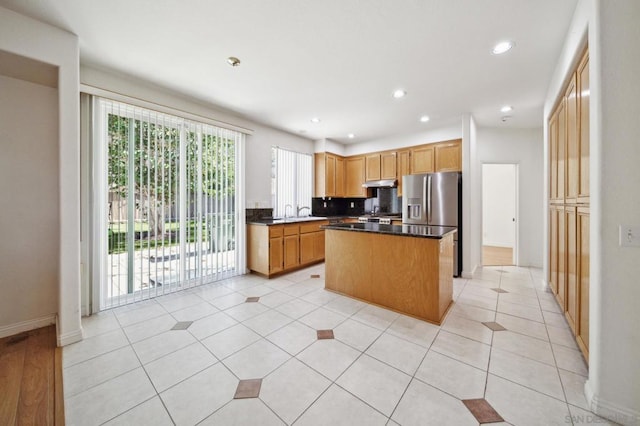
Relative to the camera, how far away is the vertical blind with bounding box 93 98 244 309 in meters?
2.62

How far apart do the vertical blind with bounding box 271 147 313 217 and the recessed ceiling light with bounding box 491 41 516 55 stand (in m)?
3.35

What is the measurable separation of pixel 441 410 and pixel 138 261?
321 centimetres

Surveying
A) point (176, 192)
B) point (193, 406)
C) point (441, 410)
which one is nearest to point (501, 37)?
point (441, 410)

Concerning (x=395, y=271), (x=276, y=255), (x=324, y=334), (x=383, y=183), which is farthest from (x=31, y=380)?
(x=383, y=183)

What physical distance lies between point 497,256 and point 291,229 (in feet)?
14.9

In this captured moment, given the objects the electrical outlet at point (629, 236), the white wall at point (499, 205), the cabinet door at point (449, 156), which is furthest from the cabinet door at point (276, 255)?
the white wall at point (499, 205)

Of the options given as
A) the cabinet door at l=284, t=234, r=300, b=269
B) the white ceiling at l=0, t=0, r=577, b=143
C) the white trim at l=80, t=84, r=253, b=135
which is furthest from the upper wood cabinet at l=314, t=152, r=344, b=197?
the white trim at l=80, t=84, r=253, b=135

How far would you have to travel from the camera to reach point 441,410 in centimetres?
133

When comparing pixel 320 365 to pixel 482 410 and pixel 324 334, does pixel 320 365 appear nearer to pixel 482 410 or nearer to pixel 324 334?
pixel 324 334

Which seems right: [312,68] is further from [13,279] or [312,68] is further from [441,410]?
[13,279]

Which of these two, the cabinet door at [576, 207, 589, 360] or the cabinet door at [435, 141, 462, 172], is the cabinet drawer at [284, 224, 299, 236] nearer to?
the cabinet door at [435, 141, 462, 172]

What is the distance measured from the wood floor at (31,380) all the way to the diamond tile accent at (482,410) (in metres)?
2.18

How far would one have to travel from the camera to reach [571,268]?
6.78 ft

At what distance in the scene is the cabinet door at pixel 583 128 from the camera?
1.67 metres
